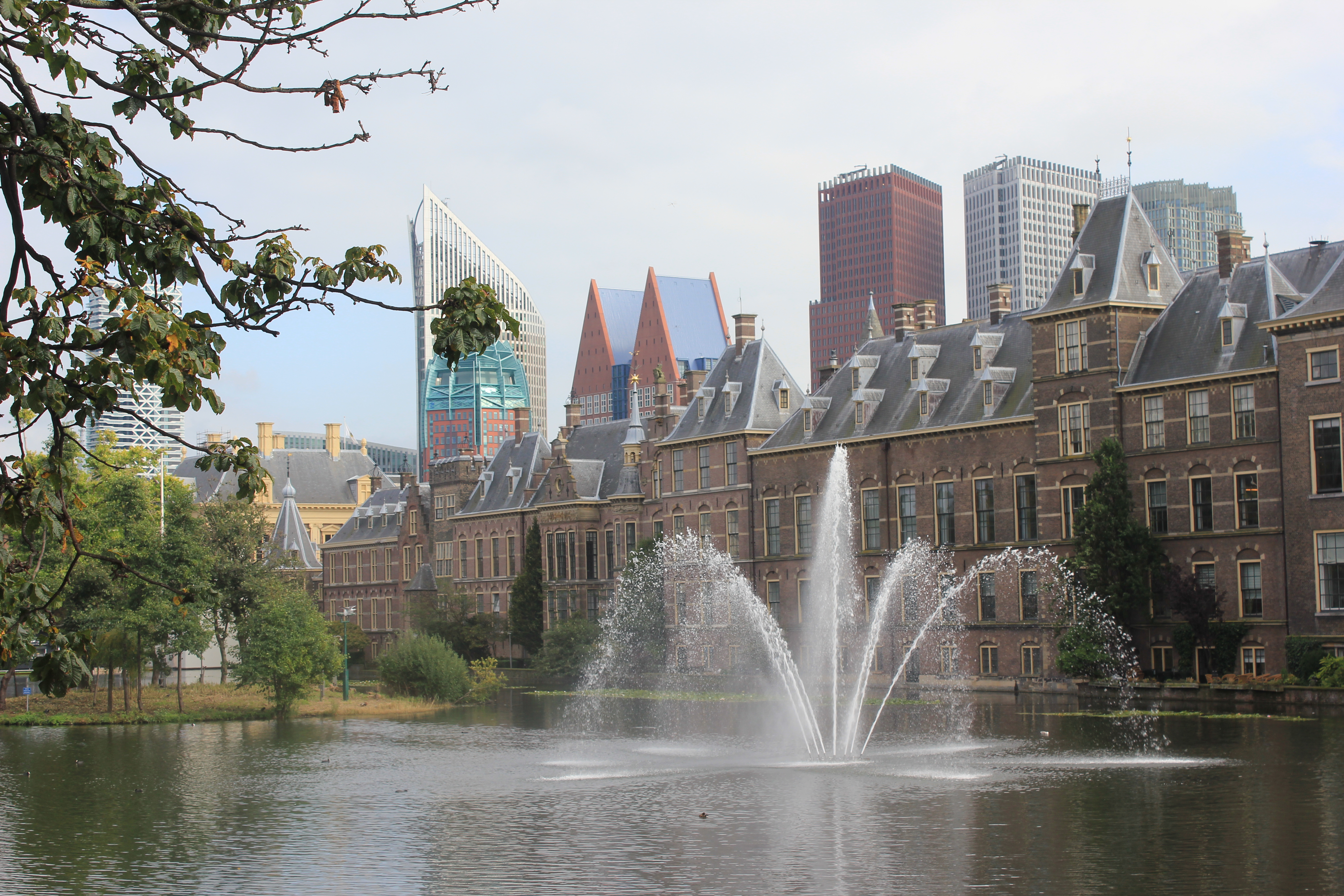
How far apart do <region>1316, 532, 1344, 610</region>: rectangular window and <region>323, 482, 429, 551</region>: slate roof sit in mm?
68404

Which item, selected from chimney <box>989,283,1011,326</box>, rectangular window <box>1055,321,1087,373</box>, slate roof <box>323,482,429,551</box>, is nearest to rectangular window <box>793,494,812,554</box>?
chimney <box>989,283,1011,326</box>

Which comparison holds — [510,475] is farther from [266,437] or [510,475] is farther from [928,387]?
[266,437]

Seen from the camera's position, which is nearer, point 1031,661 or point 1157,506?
point 1157,506

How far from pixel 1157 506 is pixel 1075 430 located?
14.6 ft

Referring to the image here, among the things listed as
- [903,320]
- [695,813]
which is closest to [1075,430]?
[903,320]

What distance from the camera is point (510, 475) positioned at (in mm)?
94188

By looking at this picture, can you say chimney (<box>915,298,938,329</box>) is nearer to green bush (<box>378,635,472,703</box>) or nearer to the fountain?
the fountain

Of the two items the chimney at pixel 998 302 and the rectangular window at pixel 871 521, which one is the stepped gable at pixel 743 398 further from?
the chimney at pixel 998 302

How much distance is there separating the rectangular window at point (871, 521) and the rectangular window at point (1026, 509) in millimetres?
7587

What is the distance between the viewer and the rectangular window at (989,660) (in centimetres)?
6038

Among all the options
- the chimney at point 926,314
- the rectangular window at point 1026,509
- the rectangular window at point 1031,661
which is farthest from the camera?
the chimney at point 926,314

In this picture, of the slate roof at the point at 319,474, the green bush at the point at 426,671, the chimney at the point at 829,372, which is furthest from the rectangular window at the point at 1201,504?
the slate roof at the point at 319,474

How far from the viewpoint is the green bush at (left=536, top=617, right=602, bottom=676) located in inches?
2899

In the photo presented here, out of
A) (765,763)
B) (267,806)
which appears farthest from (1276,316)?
(267,806)
